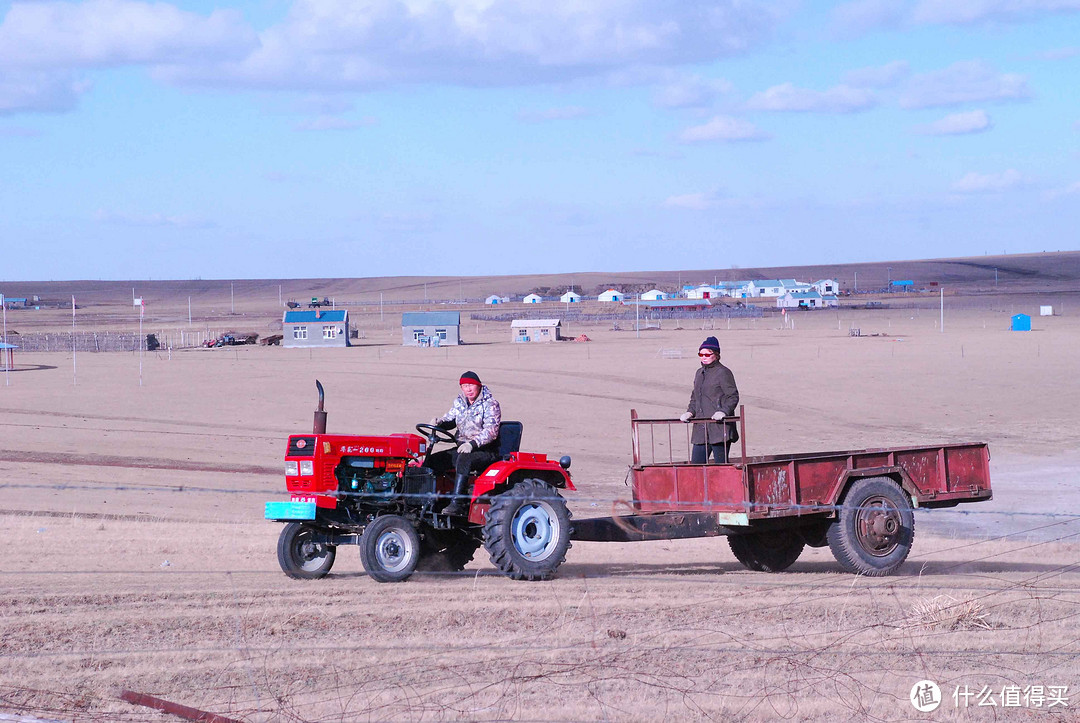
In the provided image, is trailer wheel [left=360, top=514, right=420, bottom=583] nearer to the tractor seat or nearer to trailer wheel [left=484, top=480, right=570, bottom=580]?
trailer wheel [left=484, top=480, right=570, bottom=580]

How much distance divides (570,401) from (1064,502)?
A: 54.6 ft

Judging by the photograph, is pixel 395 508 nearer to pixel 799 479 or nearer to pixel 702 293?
pixel 799 479

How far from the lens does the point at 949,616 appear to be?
299 inches

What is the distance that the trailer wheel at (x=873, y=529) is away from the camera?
9.71 meters

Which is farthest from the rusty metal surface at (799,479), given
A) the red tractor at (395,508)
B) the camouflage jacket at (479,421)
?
the camouflage jacket at (479,421)

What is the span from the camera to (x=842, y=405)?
1246 inches

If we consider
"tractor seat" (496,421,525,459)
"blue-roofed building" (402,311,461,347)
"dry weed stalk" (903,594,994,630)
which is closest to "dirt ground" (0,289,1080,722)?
"dry weed stalk" (903,594,994,630)

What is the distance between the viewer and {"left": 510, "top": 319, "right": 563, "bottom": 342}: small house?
7269cm

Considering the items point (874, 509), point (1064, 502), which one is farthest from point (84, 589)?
point (1064, 502)

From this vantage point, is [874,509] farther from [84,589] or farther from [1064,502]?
[1064,502]

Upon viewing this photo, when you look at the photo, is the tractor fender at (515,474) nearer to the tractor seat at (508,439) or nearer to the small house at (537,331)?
the tractor seat at (508,439)

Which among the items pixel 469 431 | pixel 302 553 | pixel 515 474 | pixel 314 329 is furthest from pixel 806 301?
pixel 302 553

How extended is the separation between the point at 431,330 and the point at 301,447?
6210cm

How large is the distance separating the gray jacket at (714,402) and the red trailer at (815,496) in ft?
0.58
